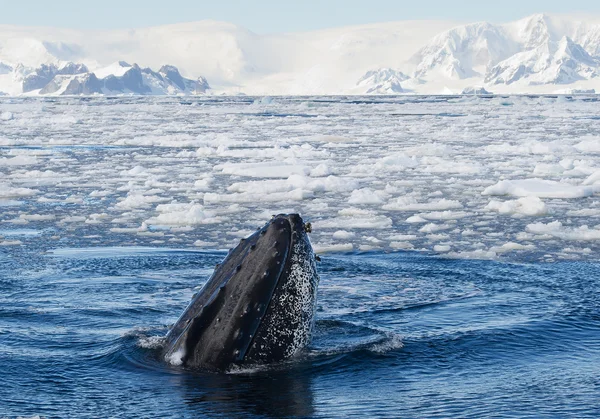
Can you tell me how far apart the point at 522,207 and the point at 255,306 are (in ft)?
29.0

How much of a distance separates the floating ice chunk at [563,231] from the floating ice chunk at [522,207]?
0.99 metres

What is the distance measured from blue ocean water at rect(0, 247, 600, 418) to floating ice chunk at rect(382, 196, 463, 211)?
4324mm

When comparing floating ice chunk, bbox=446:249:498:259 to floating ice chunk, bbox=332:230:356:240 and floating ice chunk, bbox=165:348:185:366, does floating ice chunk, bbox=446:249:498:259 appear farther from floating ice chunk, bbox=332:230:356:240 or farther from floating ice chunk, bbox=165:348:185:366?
floating ice chunk, bbox=165:348:185:366

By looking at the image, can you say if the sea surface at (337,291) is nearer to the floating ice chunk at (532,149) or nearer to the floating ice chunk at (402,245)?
the floating ice chunk at (402,245)

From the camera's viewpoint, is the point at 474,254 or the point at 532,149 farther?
the point at 532,149

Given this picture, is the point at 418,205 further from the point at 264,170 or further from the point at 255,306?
the point at 255,306

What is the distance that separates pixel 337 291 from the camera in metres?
7.54

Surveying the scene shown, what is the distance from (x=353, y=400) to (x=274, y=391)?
0.43 m

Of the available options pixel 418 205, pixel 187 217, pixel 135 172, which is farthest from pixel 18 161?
pixel 418 205

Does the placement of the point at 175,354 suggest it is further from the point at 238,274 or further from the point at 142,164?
the point at 142,164

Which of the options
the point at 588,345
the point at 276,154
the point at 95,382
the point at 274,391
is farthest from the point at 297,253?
the point at 276,154

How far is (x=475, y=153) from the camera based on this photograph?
25156 mm

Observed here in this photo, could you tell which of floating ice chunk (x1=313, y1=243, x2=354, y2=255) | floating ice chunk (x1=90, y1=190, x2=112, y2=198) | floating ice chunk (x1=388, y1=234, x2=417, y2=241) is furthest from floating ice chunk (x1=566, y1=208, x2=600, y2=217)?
floating ice chunk (x1=90, y1=190, x2=112, y2=198)

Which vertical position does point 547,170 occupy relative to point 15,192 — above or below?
below
